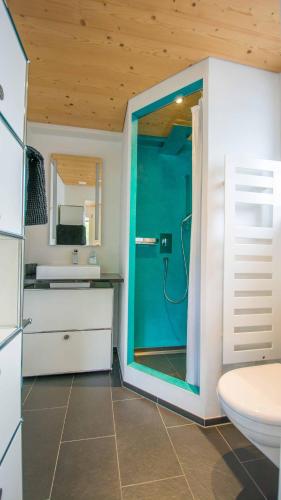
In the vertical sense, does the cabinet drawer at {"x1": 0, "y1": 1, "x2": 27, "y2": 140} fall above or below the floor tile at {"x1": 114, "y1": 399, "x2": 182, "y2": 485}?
above

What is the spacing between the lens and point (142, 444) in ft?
4.18

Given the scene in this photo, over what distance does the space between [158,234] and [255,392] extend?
5.54ft

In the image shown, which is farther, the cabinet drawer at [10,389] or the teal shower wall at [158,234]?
the teal shower wall at [158,234]

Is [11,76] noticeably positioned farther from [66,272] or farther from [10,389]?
[66,272]

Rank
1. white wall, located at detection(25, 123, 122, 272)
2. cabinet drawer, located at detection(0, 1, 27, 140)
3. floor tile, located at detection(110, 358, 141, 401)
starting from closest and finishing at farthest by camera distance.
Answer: cabinet drawer, located at detection(0, 1, 27, 140) < floor tile, located at detection(110, 358, 141, 401) < white wall, located at detection(25, 123, 122, 272)

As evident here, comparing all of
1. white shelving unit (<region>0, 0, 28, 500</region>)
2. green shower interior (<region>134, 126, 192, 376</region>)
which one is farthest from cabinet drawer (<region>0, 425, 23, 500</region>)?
green shower interior (<region>134, 126, 192, 376</region>)

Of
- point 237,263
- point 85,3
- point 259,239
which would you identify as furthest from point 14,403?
point 85,3

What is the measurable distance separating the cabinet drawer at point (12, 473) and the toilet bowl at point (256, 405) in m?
0.82

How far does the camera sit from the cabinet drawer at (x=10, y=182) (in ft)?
2.52

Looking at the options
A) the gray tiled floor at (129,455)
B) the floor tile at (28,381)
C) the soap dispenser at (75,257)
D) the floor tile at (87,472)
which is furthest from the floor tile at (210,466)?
the soap dispenser at (75,257)

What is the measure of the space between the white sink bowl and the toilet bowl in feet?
4.26

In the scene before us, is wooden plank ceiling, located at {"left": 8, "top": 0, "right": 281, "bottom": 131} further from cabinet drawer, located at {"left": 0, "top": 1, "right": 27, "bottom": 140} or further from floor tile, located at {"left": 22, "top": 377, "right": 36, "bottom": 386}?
floor tile, located at {"left": 22, "top": 377, "right": 36, "bottom": 386}

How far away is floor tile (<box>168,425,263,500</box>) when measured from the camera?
3.34ft

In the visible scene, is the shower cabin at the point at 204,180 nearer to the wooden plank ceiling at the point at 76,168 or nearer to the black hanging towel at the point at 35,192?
the wooden plank ceiling at the point at 76,168
